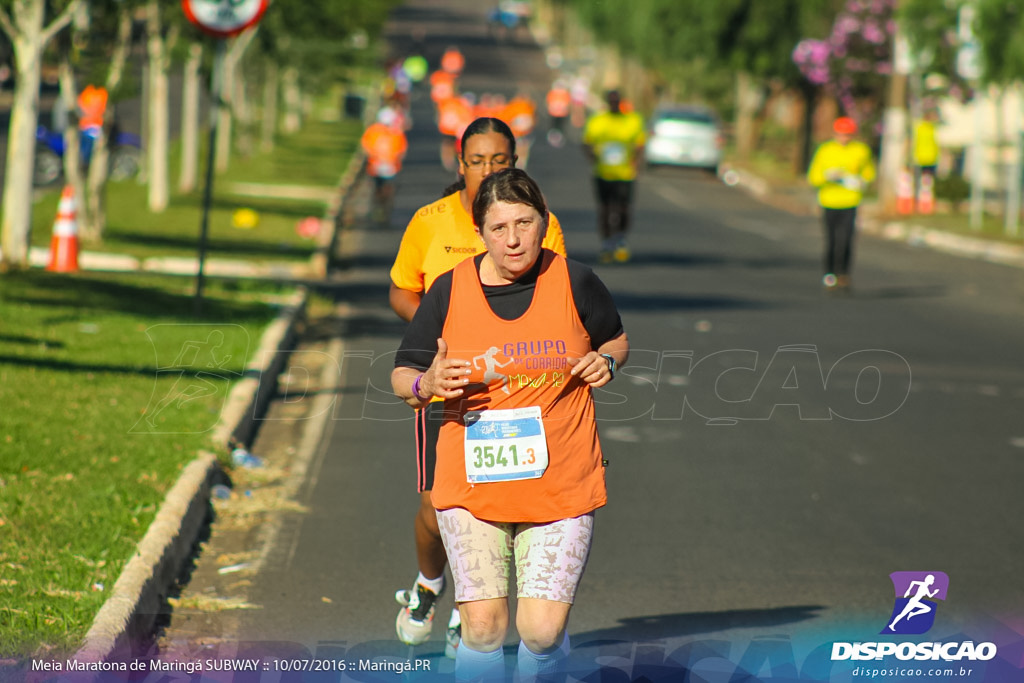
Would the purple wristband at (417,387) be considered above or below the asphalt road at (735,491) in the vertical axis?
above

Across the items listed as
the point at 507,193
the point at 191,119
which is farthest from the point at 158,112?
the point at 507,193

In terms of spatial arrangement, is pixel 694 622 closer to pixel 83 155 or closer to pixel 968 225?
pixel 83 155

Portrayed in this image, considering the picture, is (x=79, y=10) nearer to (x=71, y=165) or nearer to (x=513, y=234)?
(x=71, y=165)

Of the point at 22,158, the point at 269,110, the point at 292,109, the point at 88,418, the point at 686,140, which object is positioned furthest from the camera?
the point at 292,109

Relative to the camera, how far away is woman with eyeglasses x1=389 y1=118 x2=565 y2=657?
5.62m

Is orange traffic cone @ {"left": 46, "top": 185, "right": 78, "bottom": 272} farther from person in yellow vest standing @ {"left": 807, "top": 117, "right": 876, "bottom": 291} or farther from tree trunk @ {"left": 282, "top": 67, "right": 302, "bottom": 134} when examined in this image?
tree trunk @ {"left": 282, "top": 67, "right": 302, "bottom": 134}

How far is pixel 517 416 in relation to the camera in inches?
180

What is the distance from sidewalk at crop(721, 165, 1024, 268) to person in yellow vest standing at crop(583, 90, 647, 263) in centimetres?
751

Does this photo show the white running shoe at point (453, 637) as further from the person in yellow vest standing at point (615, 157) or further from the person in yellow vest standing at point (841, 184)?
the person in yellow vest standing at point (615, 157)

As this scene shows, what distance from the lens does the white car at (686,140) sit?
45.1 meters

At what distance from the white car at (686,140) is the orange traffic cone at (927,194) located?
39.7 ft

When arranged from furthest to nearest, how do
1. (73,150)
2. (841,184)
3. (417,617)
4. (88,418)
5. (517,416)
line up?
(73,150) → (841,184) → (88,418) → (417,617) → (517,416)

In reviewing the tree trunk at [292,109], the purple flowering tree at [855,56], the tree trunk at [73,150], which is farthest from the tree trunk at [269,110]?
the tree trunk at [73,150]

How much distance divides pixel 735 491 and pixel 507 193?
14.5 ft
